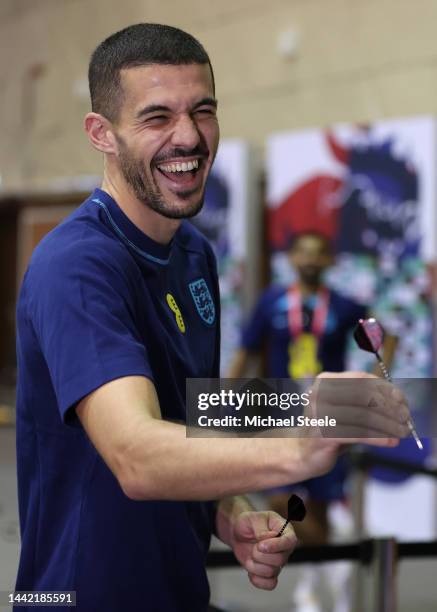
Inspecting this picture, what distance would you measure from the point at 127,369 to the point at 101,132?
306 millimetres

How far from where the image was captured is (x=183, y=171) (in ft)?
3.43

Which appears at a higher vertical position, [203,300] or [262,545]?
[203,300]

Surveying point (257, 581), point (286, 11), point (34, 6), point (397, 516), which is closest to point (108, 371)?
point (257, 581)

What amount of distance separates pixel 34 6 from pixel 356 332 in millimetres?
5697

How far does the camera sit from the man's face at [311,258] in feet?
13.9

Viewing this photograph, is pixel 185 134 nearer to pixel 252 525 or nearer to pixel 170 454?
pixel 170 454

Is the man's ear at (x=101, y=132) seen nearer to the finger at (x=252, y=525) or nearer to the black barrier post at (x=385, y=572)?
the finger at (x=252, y=525)

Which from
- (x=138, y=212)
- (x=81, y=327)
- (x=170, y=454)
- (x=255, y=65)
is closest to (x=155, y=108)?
(x=138, y=212)

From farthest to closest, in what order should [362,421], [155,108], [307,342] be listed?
[307,342] < [155,108] < [362,421]

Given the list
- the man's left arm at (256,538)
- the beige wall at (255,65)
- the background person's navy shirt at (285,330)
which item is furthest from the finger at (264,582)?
the beige wall at (255,65)

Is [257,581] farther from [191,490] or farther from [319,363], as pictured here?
[319,363]

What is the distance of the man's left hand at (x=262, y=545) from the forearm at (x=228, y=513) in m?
0.02

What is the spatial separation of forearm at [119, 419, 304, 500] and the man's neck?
0.31m

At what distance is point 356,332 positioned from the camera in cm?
91
